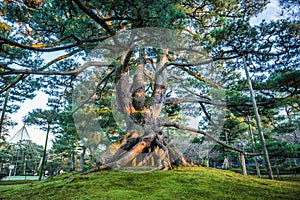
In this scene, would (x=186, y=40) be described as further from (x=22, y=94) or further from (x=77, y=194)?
(x=22, y=94)

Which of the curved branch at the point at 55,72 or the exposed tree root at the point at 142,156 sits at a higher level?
the curved branch at the point at 55,72

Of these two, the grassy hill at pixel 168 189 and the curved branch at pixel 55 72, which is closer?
the grassy hill at pixel 168 189

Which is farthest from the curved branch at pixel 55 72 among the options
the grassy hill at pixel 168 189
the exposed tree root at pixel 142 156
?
the grassy hill at pixel 168 189

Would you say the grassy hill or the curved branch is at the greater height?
the curved branch

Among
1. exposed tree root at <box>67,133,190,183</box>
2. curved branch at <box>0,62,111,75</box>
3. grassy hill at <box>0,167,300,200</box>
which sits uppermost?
curved branch at <box>0,62,111,75</box>

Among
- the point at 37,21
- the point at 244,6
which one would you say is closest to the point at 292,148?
the point at 244,6

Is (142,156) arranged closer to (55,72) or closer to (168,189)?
(168,189)

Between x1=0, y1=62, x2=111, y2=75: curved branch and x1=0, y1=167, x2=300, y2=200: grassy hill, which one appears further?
x1=0, y1=62, x2=111, y2=75: curved branch

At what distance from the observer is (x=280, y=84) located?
125 inches

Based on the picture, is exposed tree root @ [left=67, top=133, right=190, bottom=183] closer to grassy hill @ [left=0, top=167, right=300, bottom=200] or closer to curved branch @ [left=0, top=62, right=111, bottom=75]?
grassy hill @ [left=0, top=167, right=300, bottom=200]

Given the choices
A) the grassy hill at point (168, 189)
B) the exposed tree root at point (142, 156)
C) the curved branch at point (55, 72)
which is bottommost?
the grassy hill at point (168, 189)

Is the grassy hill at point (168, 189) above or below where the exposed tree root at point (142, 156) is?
below

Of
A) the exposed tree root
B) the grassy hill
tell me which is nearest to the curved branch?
the exposed tree root

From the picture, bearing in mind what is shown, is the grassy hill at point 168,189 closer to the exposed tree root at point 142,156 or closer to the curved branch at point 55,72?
the exposed tree root at point 142,156
